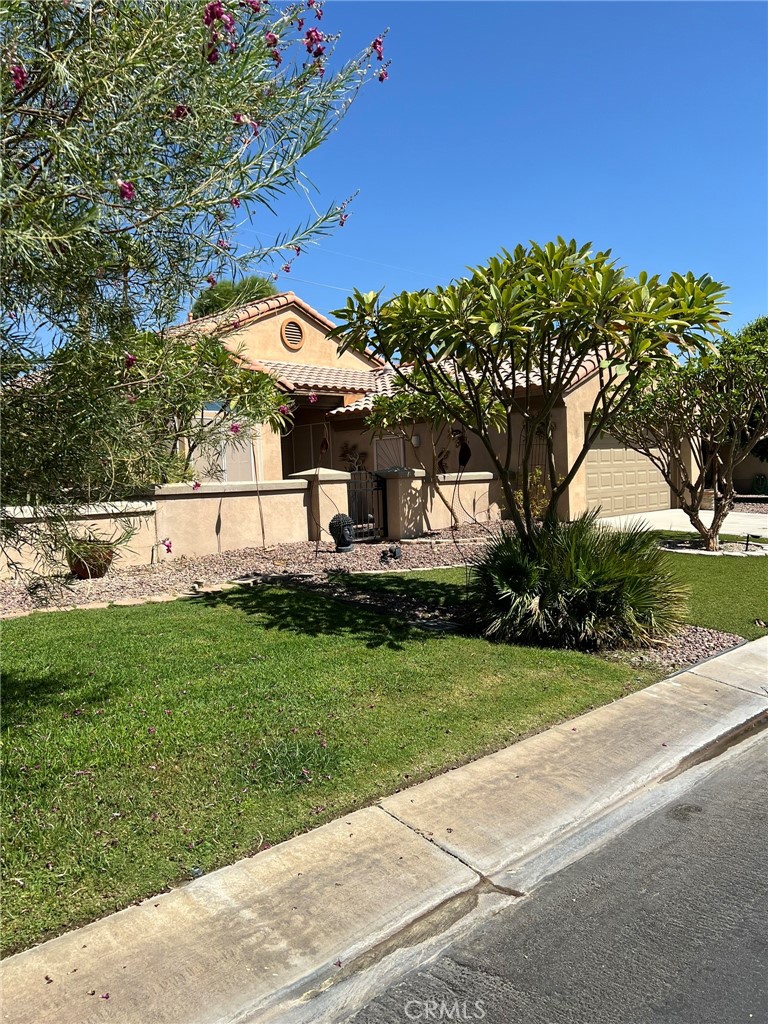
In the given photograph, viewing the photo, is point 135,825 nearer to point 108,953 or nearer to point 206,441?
point 108,953

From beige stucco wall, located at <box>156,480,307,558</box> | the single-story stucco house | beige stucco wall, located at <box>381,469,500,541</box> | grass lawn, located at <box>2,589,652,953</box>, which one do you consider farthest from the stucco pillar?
grass lawn, located at <box>2,589,652,953</box>

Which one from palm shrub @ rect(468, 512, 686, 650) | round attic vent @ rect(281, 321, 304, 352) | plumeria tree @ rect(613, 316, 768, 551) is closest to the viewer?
palm shrub @ rect(468, 512, 686, 650)

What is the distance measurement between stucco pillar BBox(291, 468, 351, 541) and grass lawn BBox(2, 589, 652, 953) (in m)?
5.24

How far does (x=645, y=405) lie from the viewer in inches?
548

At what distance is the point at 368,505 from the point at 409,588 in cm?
445

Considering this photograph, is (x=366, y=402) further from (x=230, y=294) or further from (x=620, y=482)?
(x=230, y=294)

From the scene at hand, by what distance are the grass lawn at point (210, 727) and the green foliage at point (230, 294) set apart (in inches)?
111

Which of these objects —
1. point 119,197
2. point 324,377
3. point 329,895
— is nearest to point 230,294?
point 119,197

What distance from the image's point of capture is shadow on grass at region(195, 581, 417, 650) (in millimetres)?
7887

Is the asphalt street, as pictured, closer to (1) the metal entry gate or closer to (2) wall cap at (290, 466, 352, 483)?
(2) wall cap at (290, 466, 352, 483)

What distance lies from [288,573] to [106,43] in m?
8.43

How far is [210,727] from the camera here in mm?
5152

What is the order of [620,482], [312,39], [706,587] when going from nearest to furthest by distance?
[312,39]
[706,587]
[620,482]

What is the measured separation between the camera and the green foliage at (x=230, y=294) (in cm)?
402
